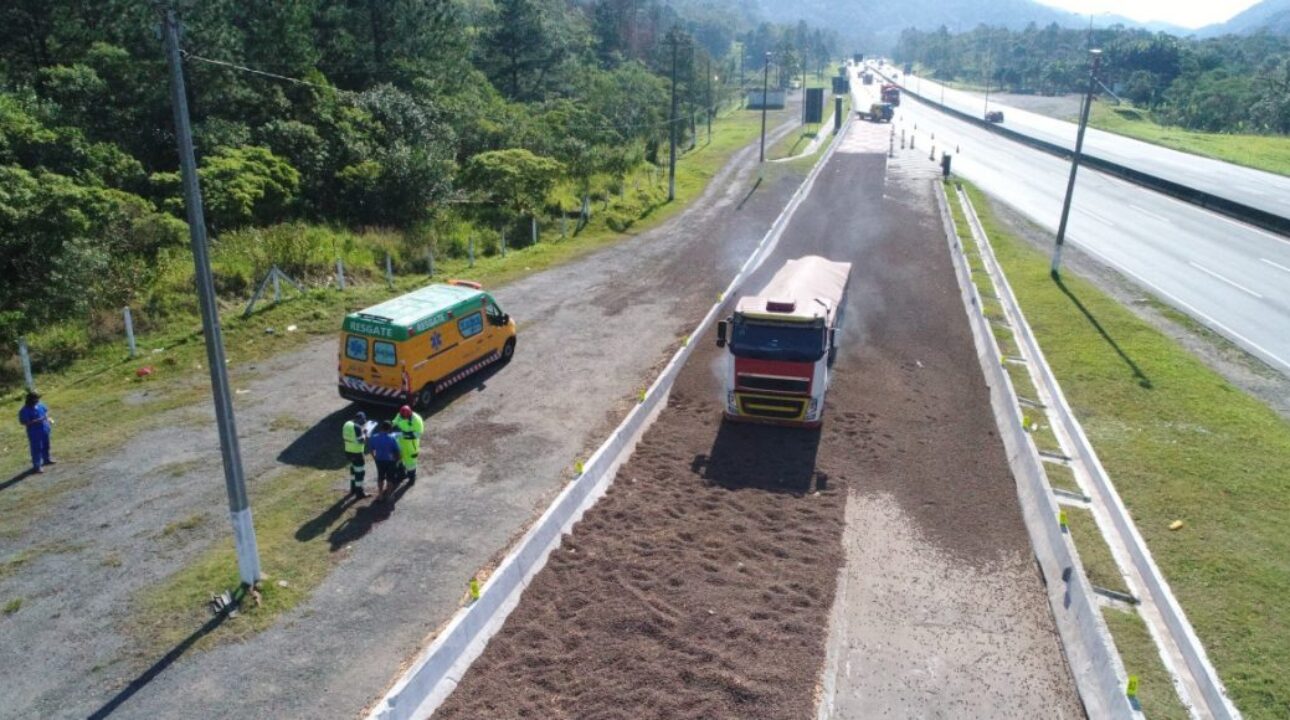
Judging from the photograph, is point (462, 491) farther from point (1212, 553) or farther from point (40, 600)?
point (1212, 553)

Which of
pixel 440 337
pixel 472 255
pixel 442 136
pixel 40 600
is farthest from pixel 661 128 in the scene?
pixel 40 600

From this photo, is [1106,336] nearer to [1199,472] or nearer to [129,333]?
[1199,472]

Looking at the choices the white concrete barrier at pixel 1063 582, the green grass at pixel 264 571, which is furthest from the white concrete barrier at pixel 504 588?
the white concrete barrier at pixel 1063 582

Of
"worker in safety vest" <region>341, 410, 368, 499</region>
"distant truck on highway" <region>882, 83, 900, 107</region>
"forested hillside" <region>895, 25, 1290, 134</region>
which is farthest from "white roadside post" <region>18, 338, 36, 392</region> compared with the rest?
"distant truck on highway" <region>882, 83, 900, 107</region>

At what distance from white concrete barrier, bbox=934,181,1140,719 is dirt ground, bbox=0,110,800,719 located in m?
8.25

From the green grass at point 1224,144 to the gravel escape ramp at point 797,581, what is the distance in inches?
2386

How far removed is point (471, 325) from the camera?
1952cm

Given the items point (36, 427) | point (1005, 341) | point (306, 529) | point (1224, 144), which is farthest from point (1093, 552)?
point (1224, 144)

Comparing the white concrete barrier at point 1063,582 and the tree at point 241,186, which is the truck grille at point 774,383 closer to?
the white concrete barrier at point 1063,582

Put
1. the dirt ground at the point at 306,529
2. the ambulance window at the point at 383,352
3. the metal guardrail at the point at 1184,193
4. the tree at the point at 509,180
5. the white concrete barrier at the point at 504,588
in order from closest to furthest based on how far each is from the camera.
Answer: the white concrete barrier at the point at 504,588
the dirt ground at the point at 306,529
the ambulance window at the point at 383,352
the tree at the point at 509,180
the metal guardrail at the point at 1184,193

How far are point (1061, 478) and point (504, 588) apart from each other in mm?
10410

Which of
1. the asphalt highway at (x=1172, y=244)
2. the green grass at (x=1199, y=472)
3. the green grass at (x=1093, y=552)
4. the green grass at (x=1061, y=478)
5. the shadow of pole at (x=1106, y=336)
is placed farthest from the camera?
the asphalt highway at (x=1172, y=244)

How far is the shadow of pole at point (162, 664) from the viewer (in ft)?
30.5

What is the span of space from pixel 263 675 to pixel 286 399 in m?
9.91
